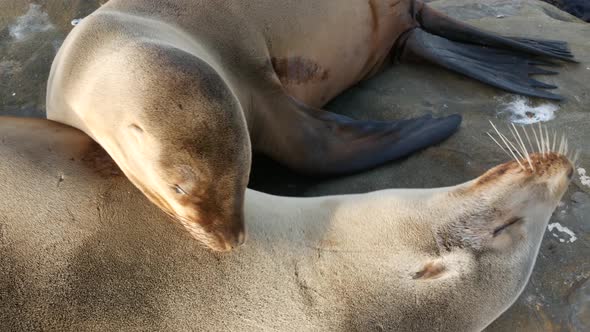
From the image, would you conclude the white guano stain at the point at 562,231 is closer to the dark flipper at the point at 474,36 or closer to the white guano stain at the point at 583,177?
the white guano stain at the point at 583,177

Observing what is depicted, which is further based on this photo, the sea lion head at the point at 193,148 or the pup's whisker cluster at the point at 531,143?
the pup's whisker cluster at the point at 531,143

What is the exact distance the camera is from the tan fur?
1.79 meters

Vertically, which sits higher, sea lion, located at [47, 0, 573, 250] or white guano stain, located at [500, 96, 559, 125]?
sea lion, located at [47, 0, 573, 250]

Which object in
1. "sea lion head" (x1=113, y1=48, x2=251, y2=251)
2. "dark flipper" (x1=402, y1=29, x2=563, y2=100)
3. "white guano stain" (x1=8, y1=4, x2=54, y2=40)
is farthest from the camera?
"white guano stain" (x1=8, y1=4, x2=54, y2=40)

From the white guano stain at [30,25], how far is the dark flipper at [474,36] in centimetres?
263

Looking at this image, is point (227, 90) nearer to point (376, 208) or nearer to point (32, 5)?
point (376, 208)

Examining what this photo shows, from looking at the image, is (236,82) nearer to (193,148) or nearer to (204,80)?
(204,80)

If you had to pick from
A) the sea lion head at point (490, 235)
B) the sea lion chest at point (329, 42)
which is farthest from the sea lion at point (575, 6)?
the sea lion head at point (490, 235)

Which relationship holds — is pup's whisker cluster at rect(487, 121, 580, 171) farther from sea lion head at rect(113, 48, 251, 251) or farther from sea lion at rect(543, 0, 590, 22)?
sea lion at rect(543, 0, 590, 22)

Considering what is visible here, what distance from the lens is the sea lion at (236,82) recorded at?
5.91 ft

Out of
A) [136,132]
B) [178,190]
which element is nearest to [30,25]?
[136,132]

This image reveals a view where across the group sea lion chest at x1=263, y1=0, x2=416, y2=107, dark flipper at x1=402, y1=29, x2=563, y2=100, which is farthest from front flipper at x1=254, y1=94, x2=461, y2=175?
dark flipper at x1=402, y1=29, x2=563, y2=100

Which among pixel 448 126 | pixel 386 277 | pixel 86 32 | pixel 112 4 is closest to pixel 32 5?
pixel 112 4

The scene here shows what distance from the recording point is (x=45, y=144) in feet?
7.14
